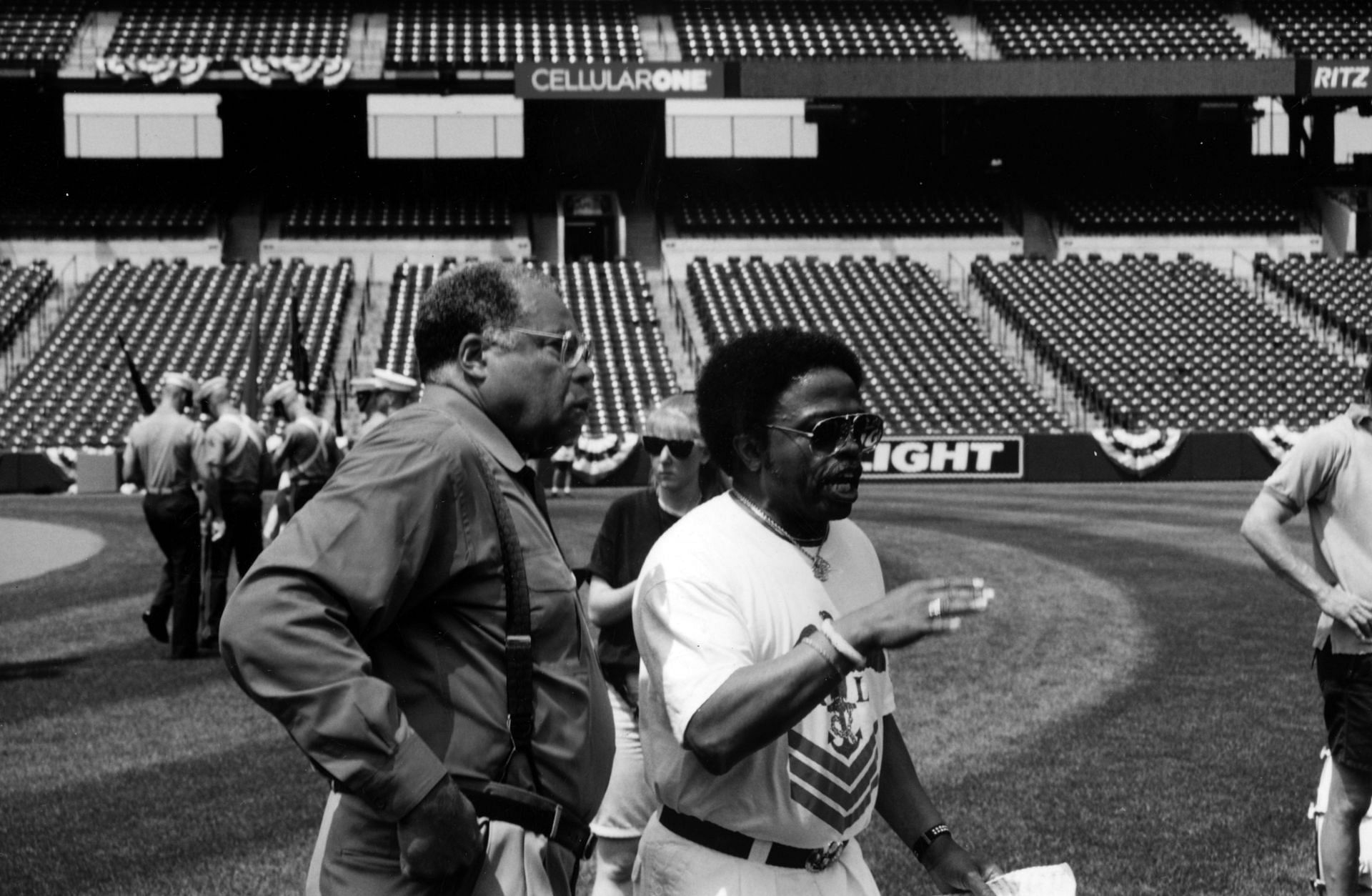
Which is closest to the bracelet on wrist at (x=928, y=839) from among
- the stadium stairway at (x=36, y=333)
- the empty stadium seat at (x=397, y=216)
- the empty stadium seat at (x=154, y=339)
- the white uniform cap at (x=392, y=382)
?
the white uniform cap at (x=392, y=382)

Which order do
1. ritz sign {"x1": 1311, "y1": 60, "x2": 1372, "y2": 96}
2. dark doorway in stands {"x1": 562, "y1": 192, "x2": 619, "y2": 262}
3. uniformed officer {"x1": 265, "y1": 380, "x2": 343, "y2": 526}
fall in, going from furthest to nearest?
dark doorway in stands {"x1": 562, "y1": 192, "x2": 619, "y2": 262}
ritz sign {"x1": 1311, "y1": 60, "x2": 1372, "y2": 96}
uniformed officer {"x1": 265, "y1": 380, "x2": 343, "y2": 526}

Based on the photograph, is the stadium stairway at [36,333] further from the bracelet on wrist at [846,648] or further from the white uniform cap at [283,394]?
the bracelet on wrist at [846,648]

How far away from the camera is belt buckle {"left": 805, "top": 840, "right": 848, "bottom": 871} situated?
3.06m

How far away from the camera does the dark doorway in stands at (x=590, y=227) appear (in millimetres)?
45906

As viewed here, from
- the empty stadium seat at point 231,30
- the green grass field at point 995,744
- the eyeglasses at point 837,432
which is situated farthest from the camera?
the empty stadium seat at point 231,30

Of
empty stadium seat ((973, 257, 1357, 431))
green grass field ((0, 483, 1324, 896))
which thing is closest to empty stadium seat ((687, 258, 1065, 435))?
empty stadium seat ((973, 257, 1357, 431))

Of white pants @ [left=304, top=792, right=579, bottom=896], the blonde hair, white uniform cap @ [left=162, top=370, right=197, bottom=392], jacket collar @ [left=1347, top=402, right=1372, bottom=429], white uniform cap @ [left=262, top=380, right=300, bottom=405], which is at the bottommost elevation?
white uniform cap @ [left=262, top=380, right=300, bottom=405]

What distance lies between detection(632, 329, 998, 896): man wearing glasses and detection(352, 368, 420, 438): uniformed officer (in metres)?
7.13

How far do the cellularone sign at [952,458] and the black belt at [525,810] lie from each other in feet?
102

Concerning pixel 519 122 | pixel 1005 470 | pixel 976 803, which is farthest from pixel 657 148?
pixel 976 803

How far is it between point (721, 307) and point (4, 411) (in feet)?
58.8

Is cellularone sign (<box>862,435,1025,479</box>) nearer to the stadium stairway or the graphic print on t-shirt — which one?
the stadium stairway

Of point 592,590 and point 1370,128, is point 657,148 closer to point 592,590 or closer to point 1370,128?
point 1370,128

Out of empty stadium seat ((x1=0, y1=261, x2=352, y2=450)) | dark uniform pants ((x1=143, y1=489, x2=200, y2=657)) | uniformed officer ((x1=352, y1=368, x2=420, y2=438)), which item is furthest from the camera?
empty stadium seat ((x1=0, y1=261, x2=352, y2=450))
